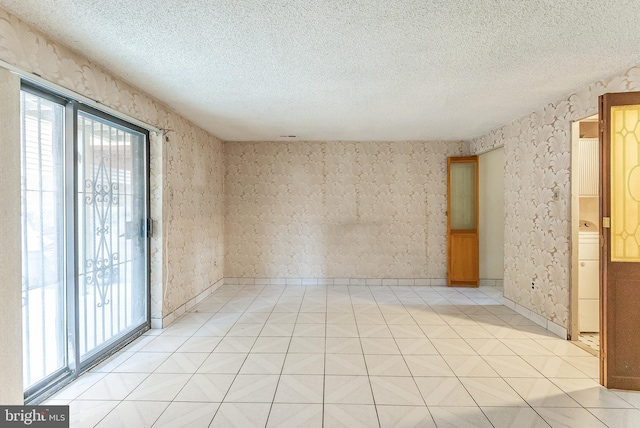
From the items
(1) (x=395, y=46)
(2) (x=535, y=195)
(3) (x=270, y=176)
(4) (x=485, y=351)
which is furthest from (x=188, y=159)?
(2) (x=535, y=195)

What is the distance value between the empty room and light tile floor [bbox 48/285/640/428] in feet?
0.07

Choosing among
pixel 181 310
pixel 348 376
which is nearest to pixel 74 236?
pixel 181 310

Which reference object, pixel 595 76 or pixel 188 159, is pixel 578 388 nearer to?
pixel 595 76

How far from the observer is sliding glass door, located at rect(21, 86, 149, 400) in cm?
214

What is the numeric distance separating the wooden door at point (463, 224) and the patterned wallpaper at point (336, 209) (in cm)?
15

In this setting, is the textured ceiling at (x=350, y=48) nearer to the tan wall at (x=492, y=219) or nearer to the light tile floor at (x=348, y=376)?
the tan wall at (x=492, y=219)

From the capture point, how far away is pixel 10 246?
180 centimetres

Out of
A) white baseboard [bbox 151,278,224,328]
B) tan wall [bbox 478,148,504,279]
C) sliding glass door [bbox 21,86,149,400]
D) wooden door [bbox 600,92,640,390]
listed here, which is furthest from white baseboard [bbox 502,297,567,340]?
sliding glass door [bbox 21,86,149,400]

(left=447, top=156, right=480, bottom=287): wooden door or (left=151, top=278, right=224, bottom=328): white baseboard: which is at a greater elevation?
(left=447, top=156, right=480, bottom=287): wooden door

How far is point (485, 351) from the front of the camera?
9.61ft

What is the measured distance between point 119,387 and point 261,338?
4.21ft

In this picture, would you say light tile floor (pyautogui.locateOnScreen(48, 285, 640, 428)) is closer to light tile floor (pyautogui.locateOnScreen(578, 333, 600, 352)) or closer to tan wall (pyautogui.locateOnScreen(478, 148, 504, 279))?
light tile floor (pyautogui.locateOnScreen(578, 333, 600, 352))

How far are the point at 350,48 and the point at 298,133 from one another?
108 inches

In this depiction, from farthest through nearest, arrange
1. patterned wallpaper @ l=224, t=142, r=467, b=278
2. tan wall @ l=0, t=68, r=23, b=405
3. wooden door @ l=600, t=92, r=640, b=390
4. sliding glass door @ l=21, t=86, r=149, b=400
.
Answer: patterned wallpaper @ l=224, t=142, r=467, b=278, wooden door @ l=600, t=92, r=640, b=390, sliding glass door @ l=21, t=86, r=149, b=400, tan wall @ l=0, t=68, r=23, b=405
